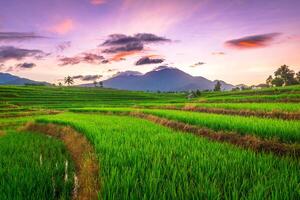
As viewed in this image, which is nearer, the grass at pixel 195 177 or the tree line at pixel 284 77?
the grass at pixel 195 177

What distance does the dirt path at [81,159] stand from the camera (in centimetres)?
365

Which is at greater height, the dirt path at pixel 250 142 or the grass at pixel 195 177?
the grass at pixel 195 177

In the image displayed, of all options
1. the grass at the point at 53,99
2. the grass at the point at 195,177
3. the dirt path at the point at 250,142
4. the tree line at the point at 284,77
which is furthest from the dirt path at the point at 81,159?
the tree line at the point at 284,77

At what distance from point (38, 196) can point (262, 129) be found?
5975mm

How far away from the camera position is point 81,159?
273 inches

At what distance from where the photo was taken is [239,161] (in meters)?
4.65

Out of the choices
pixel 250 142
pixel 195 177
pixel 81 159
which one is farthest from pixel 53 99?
pixel 195 177

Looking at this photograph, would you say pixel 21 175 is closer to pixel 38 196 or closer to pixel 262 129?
pixel 38 196

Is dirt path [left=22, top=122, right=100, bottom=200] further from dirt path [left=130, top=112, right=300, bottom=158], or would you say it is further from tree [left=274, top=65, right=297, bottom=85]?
tree [left=274, top=65, right=297, bottom=85]

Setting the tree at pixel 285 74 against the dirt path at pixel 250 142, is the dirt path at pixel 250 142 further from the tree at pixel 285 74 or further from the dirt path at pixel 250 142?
the tree at pixel 285 74

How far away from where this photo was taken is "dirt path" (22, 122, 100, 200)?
365cm

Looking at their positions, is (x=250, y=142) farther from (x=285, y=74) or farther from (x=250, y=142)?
(x=285, y=74)

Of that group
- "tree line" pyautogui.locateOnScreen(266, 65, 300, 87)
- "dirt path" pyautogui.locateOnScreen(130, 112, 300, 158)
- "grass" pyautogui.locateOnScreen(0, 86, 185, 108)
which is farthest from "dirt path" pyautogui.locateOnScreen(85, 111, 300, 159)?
"tree line" pyautogui.locateOnScreen(266, 65, 300, 87)

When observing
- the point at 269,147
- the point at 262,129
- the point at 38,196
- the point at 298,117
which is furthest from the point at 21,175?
the point at 298,117
